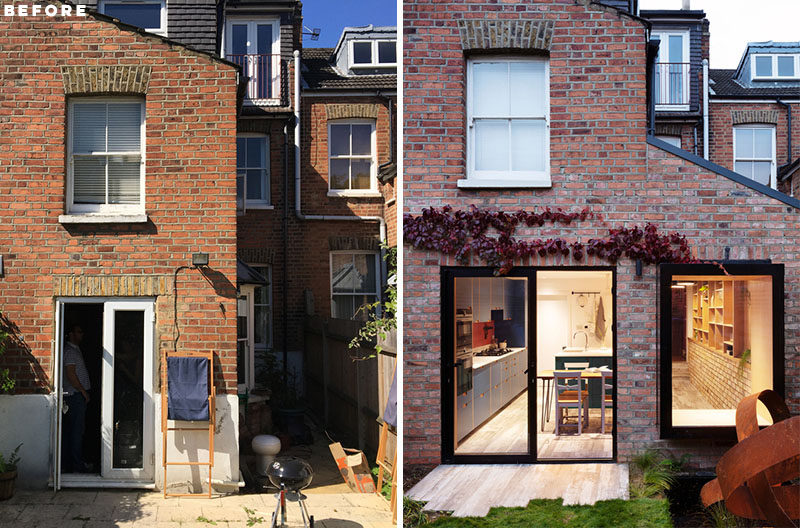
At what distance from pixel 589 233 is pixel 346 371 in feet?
13.1

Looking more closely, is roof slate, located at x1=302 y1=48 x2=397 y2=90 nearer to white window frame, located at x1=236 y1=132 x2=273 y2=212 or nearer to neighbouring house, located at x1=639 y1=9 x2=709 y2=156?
white window frame, located at x1=236 y1=132 x2=273 y2=212

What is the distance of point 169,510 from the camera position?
20.1ft

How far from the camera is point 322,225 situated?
11312mm

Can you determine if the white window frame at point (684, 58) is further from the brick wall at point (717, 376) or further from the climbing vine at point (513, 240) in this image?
→ the climbing vine at point (513, 240)

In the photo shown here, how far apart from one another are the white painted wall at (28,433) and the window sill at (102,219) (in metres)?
1.57

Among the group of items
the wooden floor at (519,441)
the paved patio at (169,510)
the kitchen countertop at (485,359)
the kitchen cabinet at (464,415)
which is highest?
the kitchen countertop at (485,359)

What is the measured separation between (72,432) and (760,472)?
5612 mm

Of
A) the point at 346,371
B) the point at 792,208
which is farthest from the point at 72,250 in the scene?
the point at 792,208

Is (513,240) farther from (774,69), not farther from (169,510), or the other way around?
(774,69)

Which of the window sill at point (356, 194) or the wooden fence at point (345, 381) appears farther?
the window sill at point (356, 194)

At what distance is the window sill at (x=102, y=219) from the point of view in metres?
6.56

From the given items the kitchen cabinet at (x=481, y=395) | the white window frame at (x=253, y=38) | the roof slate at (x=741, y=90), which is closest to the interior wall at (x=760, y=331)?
the kitchen cabinet at (x=481, y=395)

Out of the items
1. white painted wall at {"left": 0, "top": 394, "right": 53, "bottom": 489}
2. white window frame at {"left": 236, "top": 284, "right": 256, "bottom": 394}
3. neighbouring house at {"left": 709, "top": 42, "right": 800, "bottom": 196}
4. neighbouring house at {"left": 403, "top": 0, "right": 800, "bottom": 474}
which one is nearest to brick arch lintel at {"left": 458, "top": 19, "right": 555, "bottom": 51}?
neighbouring house at {"left": 403, "top": 0, "right": 800, "bottom": 474}

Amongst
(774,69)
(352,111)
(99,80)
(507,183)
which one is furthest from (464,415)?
(774,69)
